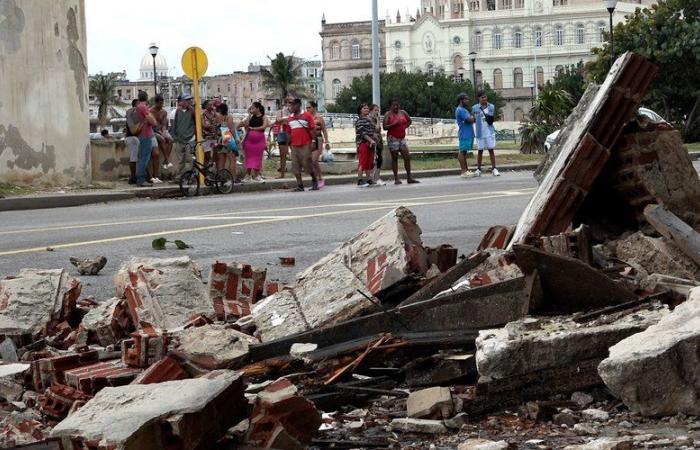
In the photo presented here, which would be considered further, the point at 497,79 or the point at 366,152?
the point at 497,79

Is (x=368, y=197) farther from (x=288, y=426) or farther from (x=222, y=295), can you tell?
(x=288, y=426)

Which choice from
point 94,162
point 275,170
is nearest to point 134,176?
point 94,162

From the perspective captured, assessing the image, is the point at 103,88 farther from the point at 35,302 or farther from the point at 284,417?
the point at 284,417

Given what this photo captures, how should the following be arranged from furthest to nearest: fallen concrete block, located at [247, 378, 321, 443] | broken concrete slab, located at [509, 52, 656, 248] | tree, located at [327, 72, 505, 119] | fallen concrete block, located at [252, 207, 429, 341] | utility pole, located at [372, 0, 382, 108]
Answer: tree, located at [327, 72, 505, 119]
utility pole, located at [372, 0, 382, 108]
broken concrete slab, located at [509, 52, 656, 248]
fallen concrete block, located at [252, 207, 429, 341]
fallen concrete block, located at [247, 378, 321, 443]

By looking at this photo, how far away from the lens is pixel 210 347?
5004 mm

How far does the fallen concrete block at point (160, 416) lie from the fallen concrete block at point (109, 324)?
168cm

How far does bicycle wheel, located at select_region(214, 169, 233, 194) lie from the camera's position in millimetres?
21891

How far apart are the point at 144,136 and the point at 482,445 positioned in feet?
61.8

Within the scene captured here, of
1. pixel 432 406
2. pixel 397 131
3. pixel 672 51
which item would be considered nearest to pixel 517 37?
pixel 672 51

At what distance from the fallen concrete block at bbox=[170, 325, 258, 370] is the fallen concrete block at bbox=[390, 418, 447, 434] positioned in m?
0.93

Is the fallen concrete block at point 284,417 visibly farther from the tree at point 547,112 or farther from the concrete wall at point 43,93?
the tree at point 547,112

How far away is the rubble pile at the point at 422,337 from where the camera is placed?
13.3 ft

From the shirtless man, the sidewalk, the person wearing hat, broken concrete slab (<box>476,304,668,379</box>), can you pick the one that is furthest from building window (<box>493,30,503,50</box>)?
broken concrete slab (<box>476,304,668,379</box>)

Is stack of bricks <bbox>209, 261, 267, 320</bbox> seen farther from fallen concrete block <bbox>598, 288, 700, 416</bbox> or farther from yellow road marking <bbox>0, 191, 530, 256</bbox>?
yellow road marking <bbox>0, 191, 530, 256</bbox>
